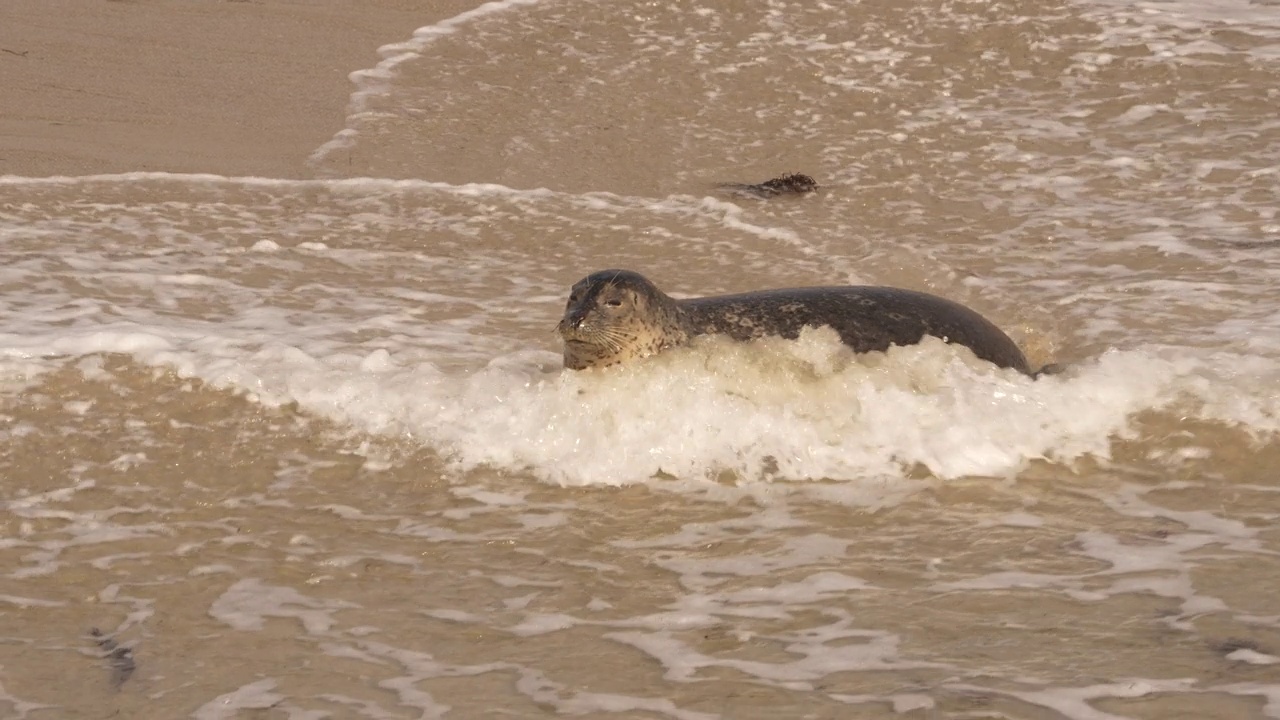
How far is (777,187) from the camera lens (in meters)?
8.03

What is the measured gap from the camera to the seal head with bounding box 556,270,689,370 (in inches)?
199

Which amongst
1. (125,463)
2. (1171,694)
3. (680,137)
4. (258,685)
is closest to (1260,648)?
(1171,694)

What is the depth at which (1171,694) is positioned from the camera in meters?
3.21

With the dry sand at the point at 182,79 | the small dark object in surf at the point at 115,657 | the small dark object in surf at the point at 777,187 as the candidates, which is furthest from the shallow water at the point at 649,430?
the dry sand at the point at 182,79

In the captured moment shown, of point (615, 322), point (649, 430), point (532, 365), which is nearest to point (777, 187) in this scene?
point (532, 365)

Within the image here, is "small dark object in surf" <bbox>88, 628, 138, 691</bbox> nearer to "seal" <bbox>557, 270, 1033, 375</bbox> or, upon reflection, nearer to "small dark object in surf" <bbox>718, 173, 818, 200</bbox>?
"seal" <bbox>557, 270, 1033, 375</bbox>

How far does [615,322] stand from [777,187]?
3.16 metres

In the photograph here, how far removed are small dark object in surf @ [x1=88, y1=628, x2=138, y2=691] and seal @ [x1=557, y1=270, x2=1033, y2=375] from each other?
1884 mm

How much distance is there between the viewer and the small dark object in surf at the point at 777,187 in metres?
7.99

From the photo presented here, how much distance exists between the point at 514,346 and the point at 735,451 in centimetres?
120

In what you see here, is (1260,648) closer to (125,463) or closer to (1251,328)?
(1251,328)

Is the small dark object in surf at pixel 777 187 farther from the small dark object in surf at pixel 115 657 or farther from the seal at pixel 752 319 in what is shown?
the small dark object in surf at pixel 115 657

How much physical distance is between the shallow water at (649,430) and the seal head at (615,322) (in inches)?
3.5

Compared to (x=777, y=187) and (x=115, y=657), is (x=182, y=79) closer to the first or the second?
(x=777, y=187)
